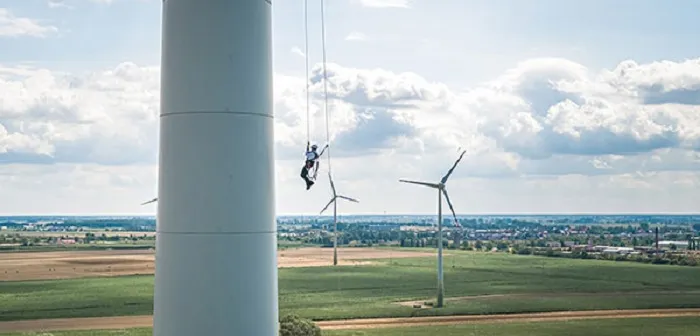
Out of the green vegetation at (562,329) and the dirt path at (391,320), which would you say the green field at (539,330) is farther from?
the dirt path at (391,320)

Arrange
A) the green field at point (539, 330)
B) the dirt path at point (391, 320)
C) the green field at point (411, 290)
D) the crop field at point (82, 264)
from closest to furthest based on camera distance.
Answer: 1. the green field at point (539, 330)
2. the dirt path at point (391, 320)
3. the green field at point (411, 290)
4. the crop field at point (82, 264)

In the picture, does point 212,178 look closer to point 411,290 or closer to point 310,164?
point 310,164

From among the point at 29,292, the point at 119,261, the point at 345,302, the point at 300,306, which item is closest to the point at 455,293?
the point at 345,302

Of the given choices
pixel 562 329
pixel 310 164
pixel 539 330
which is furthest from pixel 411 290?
pixel 310 164

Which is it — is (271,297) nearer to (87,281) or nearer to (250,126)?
(250,126)

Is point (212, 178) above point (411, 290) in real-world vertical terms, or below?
above

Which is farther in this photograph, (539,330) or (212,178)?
(539,330)

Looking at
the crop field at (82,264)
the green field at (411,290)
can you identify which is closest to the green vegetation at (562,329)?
the green field at (411,290)
